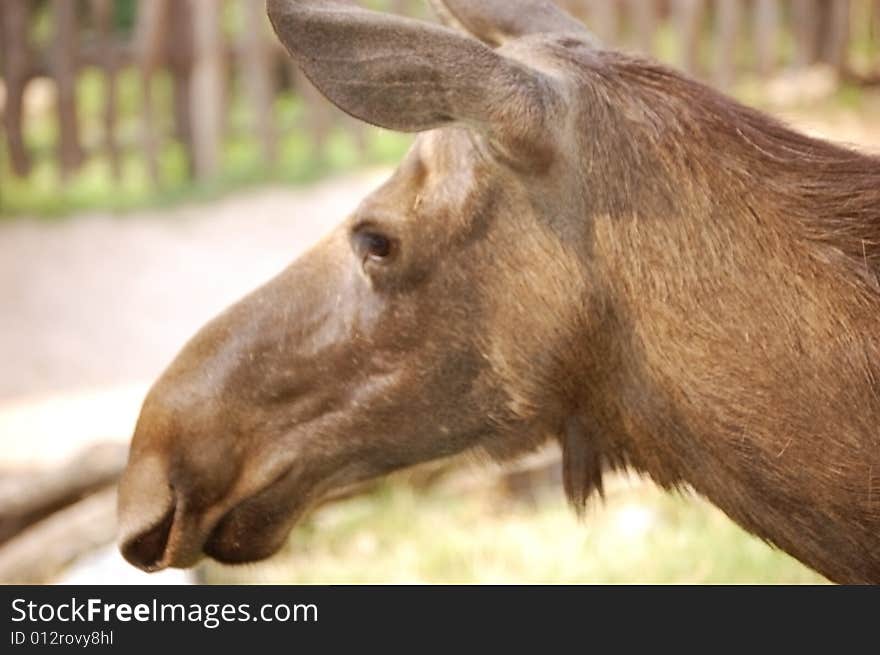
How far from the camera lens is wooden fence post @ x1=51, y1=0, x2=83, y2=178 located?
1053cm

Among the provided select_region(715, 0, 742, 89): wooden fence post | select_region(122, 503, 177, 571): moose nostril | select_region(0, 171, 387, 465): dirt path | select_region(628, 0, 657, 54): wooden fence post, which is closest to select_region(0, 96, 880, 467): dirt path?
select_region(0, 171, 387, 465): dirt path

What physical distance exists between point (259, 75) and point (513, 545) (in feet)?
19.7

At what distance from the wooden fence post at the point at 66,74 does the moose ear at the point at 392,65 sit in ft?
27.0

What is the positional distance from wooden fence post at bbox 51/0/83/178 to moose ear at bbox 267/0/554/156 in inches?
323

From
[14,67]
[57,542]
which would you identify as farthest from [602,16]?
[57,542]

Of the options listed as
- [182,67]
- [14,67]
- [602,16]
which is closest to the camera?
[14,67]

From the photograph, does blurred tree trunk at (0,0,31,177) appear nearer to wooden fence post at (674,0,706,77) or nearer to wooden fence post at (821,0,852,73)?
wooden fence post at (674,0,706,77)

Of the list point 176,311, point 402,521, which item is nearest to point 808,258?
point 402,521

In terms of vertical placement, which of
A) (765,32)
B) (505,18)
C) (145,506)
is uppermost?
(505,18)

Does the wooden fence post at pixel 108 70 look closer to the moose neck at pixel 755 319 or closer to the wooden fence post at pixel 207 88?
the wooden fence post at pixel 207 88

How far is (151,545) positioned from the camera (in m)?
3.26

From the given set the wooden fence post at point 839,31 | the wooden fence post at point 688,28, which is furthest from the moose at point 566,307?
the wooden fence post at point 839,31

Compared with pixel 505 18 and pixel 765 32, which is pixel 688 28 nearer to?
pixel 765 32

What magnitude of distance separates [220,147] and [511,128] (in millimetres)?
8487
